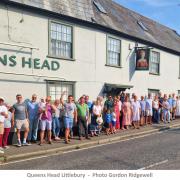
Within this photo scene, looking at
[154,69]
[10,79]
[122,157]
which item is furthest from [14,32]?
[154,69]

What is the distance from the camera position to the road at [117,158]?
9.70m

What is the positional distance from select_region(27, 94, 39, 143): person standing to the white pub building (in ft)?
2.64

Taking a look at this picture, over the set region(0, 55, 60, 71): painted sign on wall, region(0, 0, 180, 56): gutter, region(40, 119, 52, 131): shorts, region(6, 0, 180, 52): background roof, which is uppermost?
region(6, 0, 180, 52): background roof

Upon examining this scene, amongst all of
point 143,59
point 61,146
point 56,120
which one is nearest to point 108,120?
point 56,120

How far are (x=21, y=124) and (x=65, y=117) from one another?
1894mm

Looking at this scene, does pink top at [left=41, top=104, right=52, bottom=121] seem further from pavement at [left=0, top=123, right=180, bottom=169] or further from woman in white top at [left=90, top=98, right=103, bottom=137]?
woman in white top at [left=90, top=98, right=103, bottom=137]

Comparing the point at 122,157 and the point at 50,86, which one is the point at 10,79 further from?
the point at 122,157

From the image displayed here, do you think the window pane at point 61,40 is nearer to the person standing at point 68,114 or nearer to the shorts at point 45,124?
the person standing at point 68,114

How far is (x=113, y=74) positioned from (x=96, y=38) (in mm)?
2394

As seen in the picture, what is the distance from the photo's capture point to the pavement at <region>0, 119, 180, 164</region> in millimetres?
11234

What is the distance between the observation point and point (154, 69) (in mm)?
24625

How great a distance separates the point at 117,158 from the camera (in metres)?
10.9

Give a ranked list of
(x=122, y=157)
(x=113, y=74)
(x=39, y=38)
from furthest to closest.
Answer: (x=113, y=74) → (x=39, y=38) → (x=122, y=157)

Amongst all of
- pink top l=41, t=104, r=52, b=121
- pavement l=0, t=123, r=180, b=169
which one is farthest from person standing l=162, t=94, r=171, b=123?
pink top l=41, t=104, r=52, b=121
